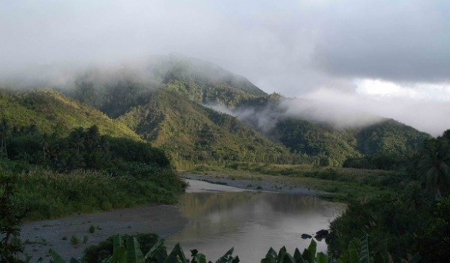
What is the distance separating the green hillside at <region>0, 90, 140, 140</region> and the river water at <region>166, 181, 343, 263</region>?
59.5 m

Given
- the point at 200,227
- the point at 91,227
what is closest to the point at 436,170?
the point at 200,227

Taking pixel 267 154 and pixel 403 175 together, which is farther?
pixel 267 154

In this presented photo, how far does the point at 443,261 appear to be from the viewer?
9.52 meters

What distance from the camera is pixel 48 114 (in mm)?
111812

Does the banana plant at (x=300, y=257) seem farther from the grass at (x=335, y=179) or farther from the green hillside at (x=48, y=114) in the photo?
the green hillside at (x=48, y=114)

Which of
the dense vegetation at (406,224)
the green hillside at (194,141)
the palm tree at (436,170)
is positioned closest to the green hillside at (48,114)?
the green hillside at (194,141)

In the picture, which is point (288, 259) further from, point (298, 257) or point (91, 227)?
point (91, 227)

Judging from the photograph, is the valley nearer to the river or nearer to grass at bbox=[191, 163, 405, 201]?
grass at bbox=[191, 163, 405, 201]

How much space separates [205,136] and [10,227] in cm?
18043

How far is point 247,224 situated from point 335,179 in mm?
65373

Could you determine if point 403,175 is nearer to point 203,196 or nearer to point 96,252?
point 203,196

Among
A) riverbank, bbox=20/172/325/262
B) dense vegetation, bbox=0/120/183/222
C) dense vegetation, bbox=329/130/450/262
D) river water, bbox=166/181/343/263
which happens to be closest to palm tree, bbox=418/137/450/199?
dense vegetation, bbox=329/130/450/262

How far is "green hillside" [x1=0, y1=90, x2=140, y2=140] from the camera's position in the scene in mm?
99062

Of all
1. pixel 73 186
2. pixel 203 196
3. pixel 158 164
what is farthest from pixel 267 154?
pixel 73 186
